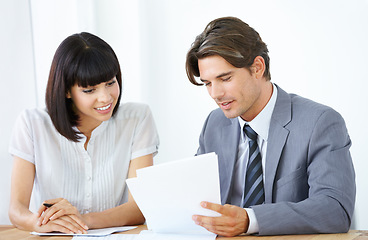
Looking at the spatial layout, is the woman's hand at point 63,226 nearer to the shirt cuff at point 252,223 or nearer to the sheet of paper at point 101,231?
the sheet of paper at point 101,231

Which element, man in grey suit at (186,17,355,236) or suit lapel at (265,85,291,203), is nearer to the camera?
man in grey suit at (186,17,355,236)

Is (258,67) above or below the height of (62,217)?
above

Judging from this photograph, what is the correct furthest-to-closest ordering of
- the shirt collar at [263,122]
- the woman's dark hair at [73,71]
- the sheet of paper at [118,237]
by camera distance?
the woman's dark hair at [73,71], the shirt collar at [263,122], the sheet of paper at [118,237]

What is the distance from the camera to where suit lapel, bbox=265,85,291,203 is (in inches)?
74.1

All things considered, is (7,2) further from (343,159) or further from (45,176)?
(343,159)

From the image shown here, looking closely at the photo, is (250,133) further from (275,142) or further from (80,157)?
(80,157)

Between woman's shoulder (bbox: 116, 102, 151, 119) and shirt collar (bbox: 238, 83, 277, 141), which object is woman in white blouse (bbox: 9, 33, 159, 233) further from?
shirt collar (bbox: 238, 83, 277, 141)

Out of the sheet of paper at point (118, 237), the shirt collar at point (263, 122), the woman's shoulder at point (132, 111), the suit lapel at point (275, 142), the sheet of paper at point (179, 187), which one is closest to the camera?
the sheet of paper at point (179, 187)

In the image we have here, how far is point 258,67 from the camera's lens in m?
2.05

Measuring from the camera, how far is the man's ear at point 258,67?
203cm

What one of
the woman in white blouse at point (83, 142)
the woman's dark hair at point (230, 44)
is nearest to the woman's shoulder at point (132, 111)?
the woman in white blouse at point (83, 142)

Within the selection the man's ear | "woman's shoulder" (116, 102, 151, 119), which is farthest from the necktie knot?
"woman's shoulder" (116, 102, 151, 119)

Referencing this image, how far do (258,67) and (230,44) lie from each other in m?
0.18

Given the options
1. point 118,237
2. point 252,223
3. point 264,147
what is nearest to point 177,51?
point 264,147
